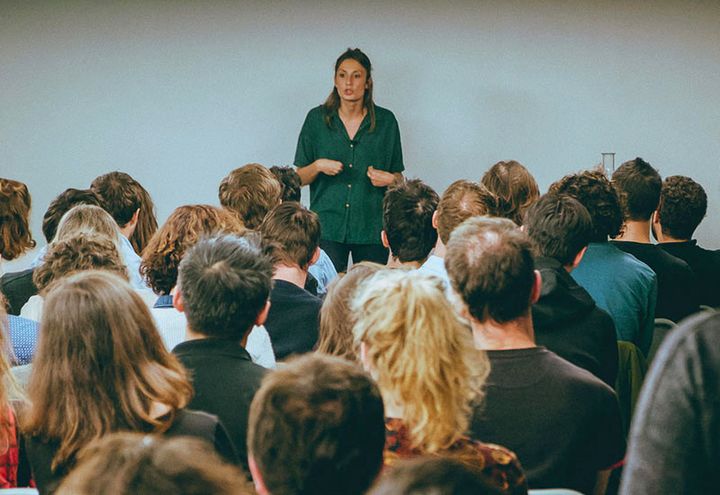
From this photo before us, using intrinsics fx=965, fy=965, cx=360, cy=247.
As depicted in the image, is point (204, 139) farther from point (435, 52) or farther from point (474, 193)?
point (474, 193)

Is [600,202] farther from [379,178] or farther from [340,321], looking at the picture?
[379,178]

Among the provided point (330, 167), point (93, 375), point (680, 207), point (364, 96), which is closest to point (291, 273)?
point (93, 375)

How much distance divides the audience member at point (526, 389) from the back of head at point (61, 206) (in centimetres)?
214

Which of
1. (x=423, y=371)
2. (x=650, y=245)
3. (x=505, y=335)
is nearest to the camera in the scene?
(x=423, y=371)

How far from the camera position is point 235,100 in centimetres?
621

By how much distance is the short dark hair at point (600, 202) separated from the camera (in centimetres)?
337

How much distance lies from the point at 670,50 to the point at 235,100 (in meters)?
2.84

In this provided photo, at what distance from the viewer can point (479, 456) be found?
1.59 m

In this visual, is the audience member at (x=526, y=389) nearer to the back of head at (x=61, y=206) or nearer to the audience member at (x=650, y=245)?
the audience member at (x=650, y=245)

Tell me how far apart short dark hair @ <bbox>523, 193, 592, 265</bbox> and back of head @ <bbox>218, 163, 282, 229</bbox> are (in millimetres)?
1359

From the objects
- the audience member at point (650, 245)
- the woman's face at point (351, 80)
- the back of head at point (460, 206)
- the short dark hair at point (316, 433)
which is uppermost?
the woman's face at point (351, 80)

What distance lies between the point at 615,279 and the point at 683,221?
3.43 feet

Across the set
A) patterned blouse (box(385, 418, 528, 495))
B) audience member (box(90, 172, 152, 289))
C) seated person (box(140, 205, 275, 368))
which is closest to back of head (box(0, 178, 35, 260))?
audience member (box(90, 172, 152, 289))

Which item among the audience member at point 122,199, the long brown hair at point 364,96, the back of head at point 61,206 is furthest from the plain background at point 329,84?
the back of head at point 61,206
